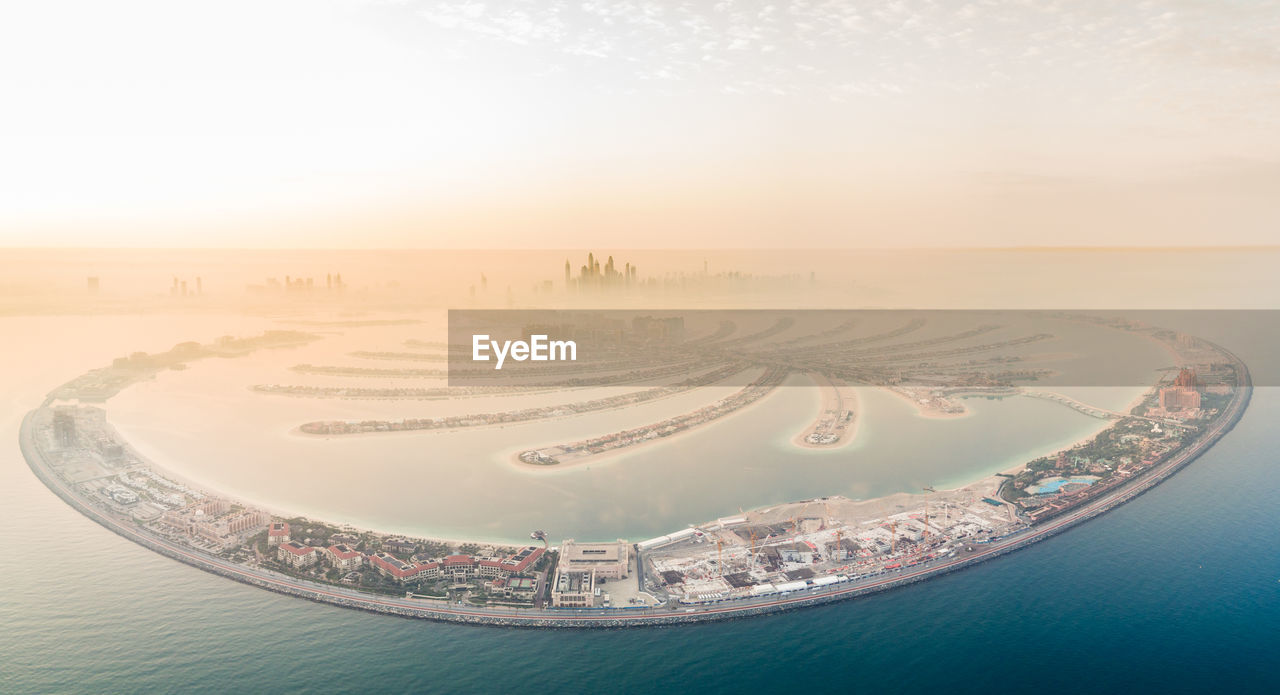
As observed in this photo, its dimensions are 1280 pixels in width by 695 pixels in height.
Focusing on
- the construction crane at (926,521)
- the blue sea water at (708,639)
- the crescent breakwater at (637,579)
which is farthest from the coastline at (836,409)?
the blue sea water at (708,639)

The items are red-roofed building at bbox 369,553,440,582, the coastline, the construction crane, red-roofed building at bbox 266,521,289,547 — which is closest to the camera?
red-roofed building at bbox 369,553,440,582

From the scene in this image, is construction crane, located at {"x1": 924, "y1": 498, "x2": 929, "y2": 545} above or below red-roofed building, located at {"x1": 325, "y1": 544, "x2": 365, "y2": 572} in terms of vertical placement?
above

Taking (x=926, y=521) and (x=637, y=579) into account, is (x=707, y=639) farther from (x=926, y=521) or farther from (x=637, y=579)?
(x=926, y=521)

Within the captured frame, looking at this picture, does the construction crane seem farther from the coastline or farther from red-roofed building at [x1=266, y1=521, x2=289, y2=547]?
red-roofed building at [x1=266, y1=521, x2=289, y2=547]

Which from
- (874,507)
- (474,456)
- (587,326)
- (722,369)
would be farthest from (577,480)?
(587,326)

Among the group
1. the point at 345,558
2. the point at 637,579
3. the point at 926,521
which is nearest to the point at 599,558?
the point at 637,579

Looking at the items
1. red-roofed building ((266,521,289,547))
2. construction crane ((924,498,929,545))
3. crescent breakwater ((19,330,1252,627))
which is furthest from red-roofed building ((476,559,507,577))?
construction crane ((924,498,929,545))

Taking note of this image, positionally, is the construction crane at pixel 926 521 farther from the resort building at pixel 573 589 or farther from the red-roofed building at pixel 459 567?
the red-roofed building at pixel 459 567

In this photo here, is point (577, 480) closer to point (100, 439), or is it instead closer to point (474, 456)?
point (474, 456)
